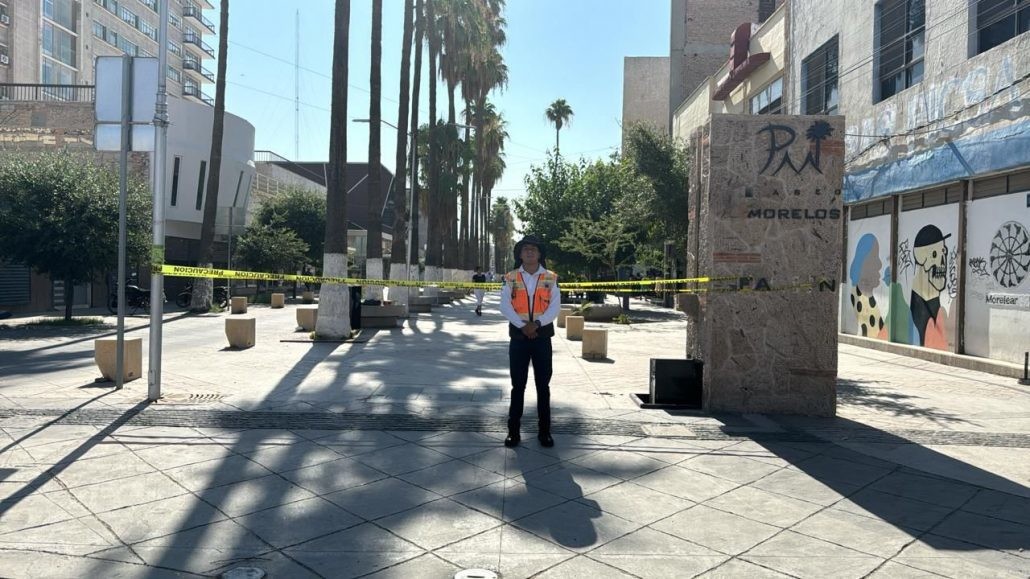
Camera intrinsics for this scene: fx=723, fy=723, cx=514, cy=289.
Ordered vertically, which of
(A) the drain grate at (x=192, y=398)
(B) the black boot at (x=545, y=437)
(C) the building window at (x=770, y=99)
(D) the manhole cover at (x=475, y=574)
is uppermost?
(C) the building window at (x=770, y=99)

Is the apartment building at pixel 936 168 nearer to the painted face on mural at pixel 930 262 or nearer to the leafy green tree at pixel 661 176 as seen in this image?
the painted face on mural at pixel 930 262

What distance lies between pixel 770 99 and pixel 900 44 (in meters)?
9.22

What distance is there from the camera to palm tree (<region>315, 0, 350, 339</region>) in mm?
14938

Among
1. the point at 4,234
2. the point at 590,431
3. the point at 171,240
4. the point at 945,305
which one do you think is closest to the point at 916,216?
the point at 945,305

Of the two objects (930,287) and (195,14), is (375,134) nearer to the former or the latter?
(930,287)

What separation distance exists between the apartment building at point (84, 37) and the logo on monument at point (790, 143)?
44138 mm

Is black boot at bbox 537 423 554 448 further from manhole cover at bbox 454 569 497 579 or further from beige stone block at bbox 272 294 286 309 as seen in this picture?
beige stone block at bbox 272 294 286 309

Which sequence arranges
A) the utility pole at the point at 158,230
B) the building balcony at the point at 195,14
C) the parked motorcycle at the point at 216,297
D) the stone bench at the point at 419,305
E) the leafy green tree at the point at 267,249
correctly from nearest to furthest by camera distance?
1. the utility pole at the point at 158,230
2. the stone bench at the point at 419,305
3. the parked motorcycle at the point at 216,297
4. the leafy green tree at the point at 267,249
5. the building balcony at the point at 195,14

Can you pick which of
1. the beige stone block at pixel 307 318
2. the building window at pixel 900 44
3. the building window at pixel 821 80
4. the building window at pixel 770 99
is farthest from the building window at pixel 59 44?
the building window at pixel 900 44

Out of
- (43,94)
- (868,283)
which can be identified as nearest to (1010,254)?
(868,283)

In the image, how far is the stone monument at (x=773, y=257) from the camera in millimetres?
7605

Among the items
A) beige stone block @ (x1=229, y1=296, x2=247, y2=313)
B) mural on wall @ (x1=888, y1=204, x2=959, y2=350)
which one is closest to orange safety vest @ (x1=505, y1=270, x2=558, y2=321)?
mural on wall @ (x1=888, y1=204, x2=959, y2=350)

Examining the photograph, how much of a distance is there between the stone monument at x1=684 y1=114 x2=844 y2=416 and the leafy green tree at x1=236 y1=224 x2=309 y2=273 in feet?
101

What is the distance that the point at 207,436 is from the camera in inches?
249
